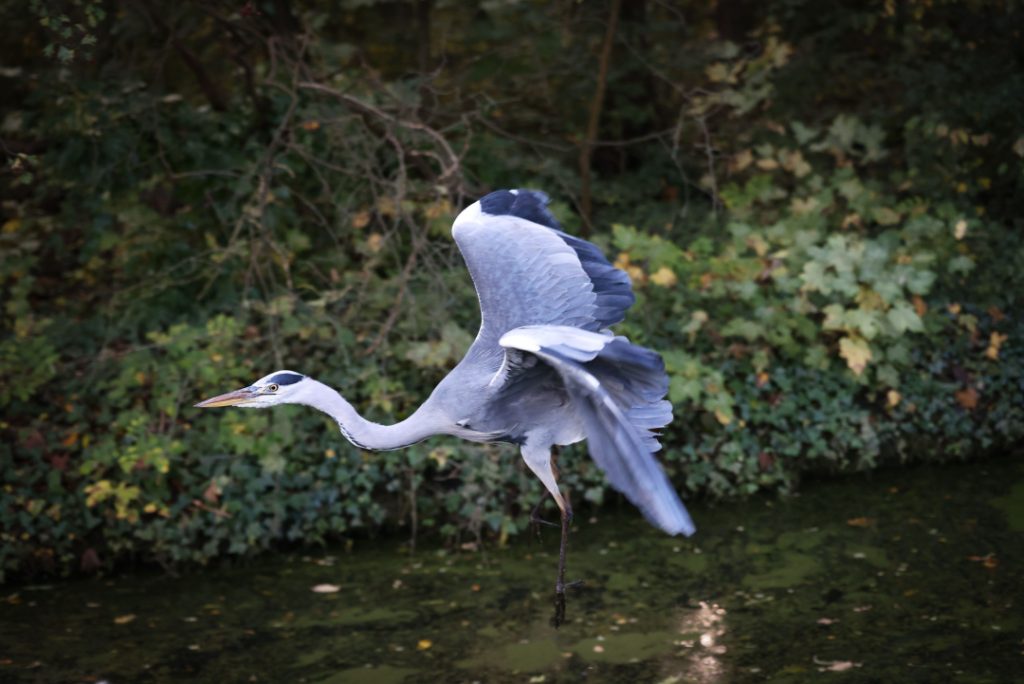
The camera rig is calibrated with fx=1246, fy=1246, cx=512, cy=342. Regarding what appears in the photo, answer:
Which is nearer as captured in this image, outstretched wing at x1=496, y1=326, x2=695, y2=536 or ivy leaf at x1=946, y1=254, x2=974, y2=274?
outstretched wing at x1=496, y1=326, x2=695, y2=536

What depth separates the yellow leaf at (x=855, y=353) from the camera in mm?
7277

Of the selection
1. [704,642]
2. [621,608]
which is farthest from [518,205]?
[621,608]

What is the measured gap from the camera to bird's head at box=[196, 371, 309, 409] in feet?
12.9

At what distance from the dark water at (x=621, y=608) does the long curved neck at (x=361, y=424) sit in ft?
5.42

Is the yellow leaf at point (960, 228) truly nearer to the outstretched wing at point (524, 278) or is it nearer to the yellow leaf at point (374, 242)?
the yellow leaf at point (374, 242)

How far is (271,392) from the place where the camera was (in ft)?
13.0

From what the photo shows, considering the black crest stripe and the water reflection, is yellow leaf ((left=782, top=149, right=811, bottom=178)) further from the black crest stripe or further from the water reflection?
the black crest stripe

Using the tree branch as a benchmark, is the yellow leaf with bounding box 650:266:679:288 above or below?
below

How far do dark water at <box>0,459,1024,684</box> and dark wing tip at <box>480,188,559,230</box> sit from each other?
Result: 2.09m

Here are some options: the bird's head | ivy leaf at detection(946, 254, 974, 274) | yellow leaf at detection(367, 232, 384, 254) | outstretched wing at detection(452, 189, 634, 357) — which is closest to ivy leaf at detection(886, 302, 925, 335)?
Answer: ivy leaf at detection(946, 254, 974, 274)

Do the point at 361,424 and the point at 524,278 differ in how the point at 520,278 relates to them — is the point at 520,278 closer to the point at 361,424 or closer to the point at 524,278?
the point at 524,278

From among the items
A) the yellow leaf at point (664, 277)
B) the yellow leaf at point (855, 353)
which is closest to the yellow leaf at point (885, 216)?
the yellow leaf at point (855, 353)

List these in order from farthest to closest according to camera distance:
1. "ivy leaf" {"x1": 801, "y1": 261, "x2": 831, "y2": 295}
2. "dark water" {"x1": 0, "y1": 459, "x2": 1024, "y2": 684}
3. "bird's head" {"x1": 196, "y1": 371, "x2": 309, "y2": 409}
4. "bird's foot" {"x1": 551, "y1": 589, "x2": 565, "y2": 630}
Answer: "ivy leaf" {"x1": 801, "y1": 261, "x2": 831, "y2": 295}, "dark water" {"x1": 0, "y1": 459, "x2": 1024, "y2": 684}, "bird's foot" {"x1": 551, "y1": 589, "x2": 565, "y2": 630}, "bird's head" {"x1": 196, "y1": 371, "x2": 309, "y2": 409}

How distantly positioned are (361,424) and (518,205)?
92 cm
